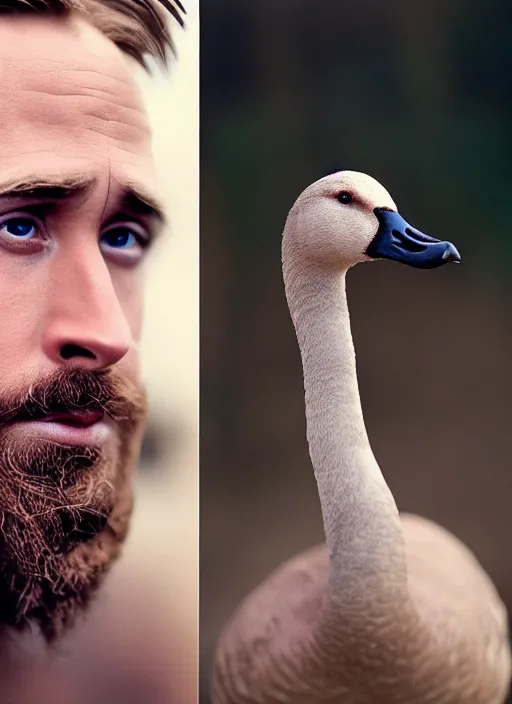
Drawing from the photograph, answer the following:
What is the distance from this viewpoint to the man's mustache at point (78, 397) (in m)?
1.45

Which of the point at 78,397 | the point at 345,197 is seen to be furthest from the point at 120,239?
the point at 345,197

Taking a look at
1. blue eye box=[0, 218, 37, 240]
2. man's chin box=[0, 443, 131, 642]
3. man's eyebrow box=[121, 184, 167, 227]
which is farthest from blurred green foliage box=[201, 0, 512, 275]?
man's chin box=[0, 443, 131, 642]

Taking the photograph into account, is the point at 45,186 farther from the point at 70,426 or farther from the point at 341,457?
the point at 341,457

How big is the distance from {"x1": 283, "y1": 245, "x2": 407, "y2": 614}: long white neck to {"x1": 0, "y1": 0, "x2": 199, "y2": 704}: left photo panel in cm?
22

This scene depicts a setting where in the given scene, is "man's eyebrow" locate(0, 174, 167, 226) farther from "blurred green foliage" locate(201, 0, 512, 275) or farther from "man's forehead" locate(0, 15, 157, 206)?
"blurred green foliage" locate(201, 0, 512, 275)

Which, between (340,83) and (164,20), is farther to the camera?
(340,83)

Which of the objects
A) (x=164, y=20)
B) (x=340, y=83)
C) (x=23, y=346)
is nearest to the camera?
(x=23, y=346)

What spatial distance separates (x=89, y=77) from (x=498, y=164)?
2.75 ft

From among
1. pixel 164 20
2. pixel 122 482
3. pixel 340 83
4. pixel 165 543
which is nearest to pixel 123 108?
pixel 164 20

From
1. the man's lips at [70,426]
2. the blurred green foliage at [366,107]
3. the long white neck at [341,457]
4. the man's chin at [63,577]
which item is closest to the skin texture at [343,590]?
the long white neck at [341,457]

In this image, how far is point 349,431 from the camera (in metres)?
1.47

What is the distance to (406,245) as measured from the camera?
1464 millimetres

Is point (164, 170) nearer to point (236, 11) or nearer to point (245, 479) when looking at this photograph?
point (236, 11)

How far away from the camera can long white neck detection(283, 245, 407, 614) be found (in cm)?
141
